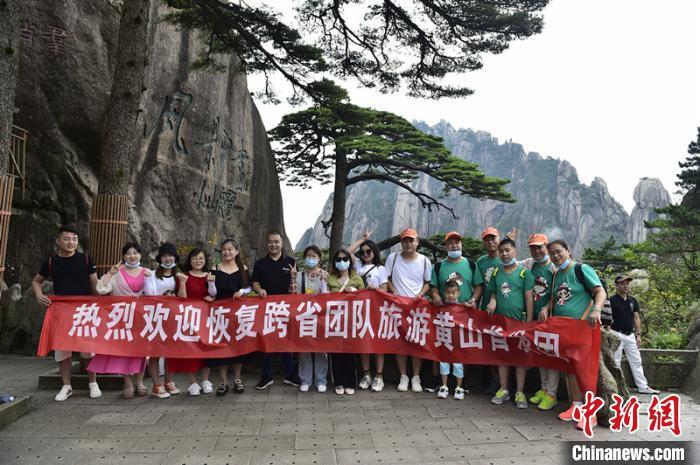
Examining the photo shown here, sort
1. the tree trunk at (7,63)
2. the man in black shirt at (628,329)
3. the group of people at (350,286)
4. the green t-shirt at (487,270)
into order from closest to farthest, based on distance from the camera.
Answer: the tree trunk at (7,63) → the group of people at (350,286) → the green t-shirt at (487,270) → the man in black shirt at (628,329)

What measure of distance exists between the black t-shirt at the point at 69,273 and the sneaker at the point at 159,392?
47.2 inches

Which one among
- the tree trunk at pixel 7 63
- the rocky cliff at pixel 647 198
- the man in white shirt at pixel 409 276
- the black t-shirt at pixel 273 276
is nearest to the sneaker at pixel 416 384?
the man in white shirt at pixel 409 276

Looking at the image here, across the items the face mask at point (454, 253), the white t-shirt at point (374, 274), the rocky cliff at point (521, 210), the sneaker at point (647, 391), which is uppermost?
the rocky cliff at point (521, 210)

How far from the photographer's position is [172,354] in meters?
4.06

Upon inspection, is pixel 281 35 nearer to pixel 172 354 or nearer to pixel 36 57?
pixel 36 57

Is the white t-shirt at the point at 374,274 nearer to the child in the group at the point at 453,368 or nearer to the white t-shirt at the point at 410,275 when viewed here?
the white t-shirt at the point at 410,275

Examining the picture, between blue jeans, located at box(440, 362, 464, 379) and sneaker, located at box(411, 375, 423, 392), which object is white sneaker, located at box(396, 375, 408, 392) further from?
blue jeans, located at box(440, 362, 464, 379)

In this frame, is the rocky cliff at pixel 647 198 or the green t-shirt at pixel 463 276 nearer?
the green t-shirt at pixel 463 276

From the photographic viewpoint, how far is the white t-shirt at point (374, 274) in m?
4.33

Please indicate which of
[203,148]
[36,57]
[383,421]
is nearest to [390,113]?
[203,148]

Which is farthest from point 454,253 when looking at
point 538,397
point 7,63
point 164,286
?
point 7,63

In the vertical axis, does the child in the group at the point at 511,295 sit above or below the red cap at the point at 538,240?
below

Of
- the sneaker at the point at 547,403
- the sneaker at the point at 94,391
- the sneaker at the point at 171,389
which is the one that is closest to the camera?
the sneaker at the point at 547,403

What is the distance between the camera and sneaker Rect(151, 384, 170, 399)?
3.95 meters
